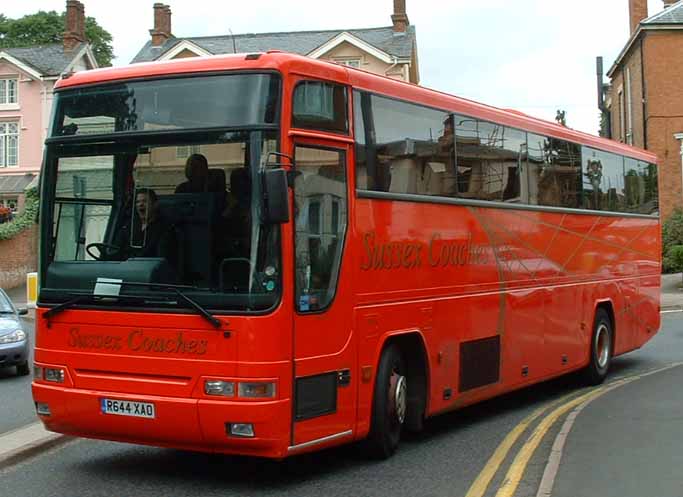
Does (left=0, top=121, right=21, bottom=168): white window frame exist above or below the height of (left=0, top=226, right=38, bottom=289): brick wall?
above

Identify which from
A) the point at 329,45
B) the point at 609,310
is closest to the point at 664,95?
the point at 329,45

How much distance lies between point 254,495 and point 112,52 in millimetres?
68072

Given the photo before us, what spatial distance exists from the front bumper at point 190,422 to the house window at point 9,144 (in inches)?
1850

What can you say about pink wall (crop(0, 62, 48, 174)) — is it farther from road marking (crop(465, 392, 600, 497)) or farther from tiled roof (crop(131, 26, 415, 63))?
road marking (crop(465, 392, 600, 497))

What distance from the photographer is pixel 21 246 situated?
42688 mm

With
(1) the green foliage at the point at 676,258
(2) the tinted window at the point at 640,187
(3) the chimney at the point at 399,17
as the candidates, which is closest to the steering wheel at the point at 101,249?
(2) the tinted window at the point at 640,187

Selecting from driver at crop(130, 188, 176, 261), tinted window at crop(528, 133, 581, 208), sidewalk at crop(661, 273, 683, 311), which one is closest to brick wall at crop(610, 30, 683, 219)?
sidewalk at crop(661, 273, 683, 311)

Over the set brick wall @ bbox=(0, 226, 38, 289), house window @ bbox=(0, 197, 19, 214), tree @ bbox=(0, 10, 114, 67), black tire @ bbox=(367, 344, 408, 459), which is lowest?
black tire @ bbox=(367, 344, 408, 459)

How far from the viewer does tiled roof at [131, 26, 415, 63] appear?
166ft

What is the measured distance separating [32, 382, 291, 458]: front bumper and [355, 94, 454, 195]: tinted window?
233cm

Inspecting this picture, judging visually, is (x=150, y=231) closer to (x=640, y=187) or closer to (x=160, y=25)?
(x=640, y=187)

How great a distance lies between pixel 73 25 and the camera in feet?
182

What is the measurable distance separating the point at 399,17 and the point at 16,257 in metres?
23.9

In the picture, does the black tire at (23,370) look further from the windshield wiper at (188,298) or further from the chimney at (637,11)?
the chimney at (637,11)
